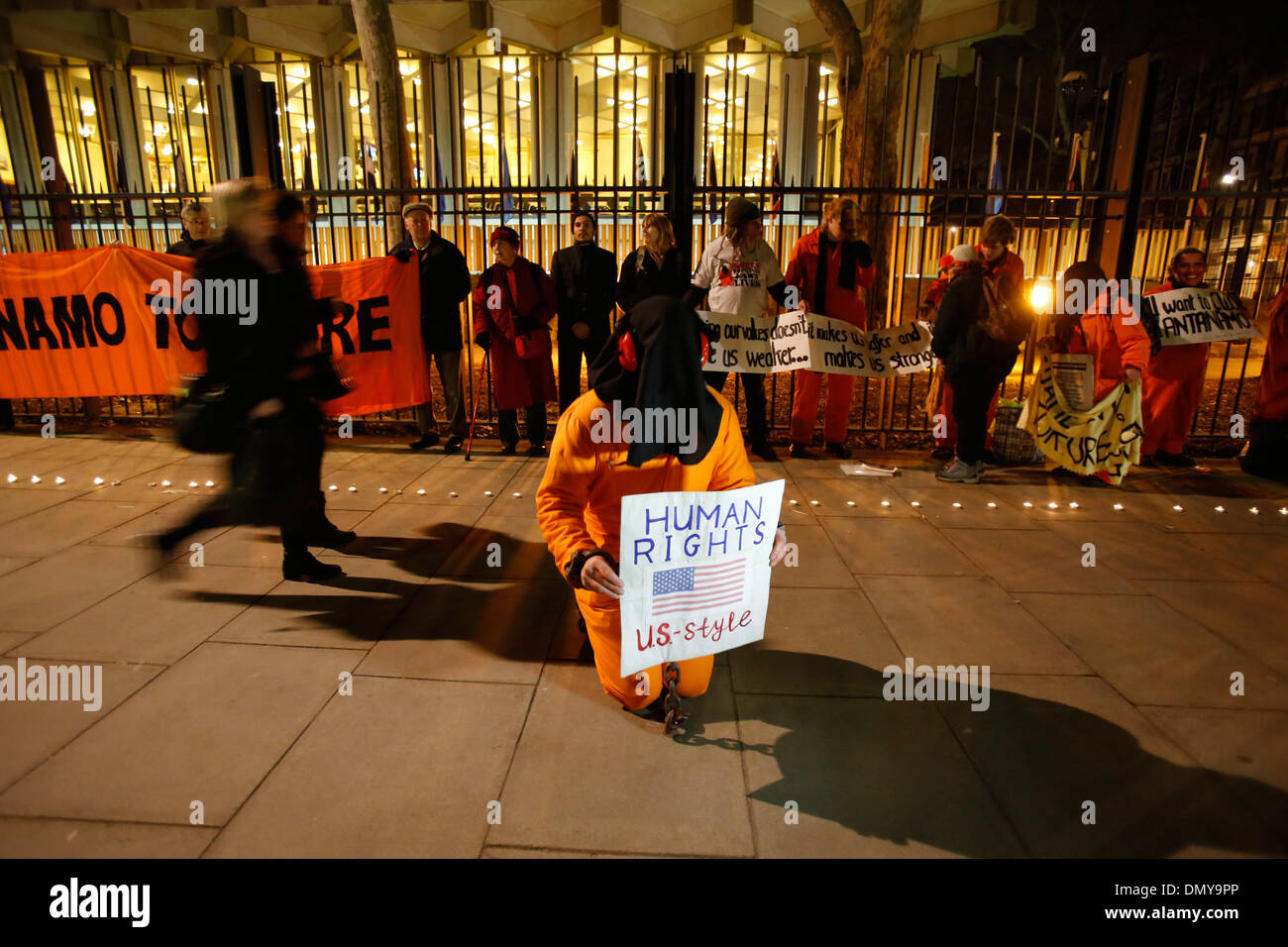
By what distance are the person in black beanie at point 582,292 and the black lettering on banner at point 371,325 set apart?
1714mm

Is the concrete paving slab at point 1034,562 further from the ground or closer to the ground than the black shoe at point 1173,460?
closer to the ground

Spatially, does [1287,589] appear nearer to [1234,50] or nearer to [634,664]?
[634,664]

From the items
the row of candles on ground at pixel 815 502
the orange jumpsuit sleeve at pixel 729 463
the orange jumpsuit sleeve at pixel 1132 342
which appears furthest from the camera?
the orange jumpsuit sleeve at pixel 1132 342

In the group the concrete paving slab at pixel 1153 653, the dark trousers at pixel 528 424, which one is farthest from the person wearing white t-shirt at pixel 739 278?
the concrete paving slab at pixel 1153 653

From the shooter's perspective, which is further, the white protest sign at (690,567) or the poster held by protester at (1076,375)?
the poster held by protester at (1076,375)

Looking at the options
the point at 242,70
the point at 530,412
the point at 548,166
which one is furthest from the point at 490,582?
the point at 548,166

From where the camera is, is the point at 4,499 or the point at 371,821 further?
the point at 4,499

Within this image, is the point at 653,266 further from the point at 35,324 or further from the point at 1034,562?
the point at 35,324

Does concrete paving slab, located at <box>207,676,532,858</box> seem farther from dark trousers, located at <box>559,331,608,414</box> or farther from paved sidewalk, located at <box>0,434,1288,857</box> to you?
dark trousers, located at <box>559,331,608,414</box>

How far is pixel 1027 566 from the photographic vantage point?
461cm

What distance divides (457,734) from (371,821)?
0.51 meters

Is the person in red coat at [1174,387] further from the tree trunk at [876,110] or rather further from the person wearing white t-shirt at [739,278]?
the person wearing white t-shirt at [739,278]

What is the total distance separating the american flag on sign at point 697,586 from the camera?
8.91 ft

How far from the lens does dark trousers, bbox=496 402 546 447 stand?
287 inches
